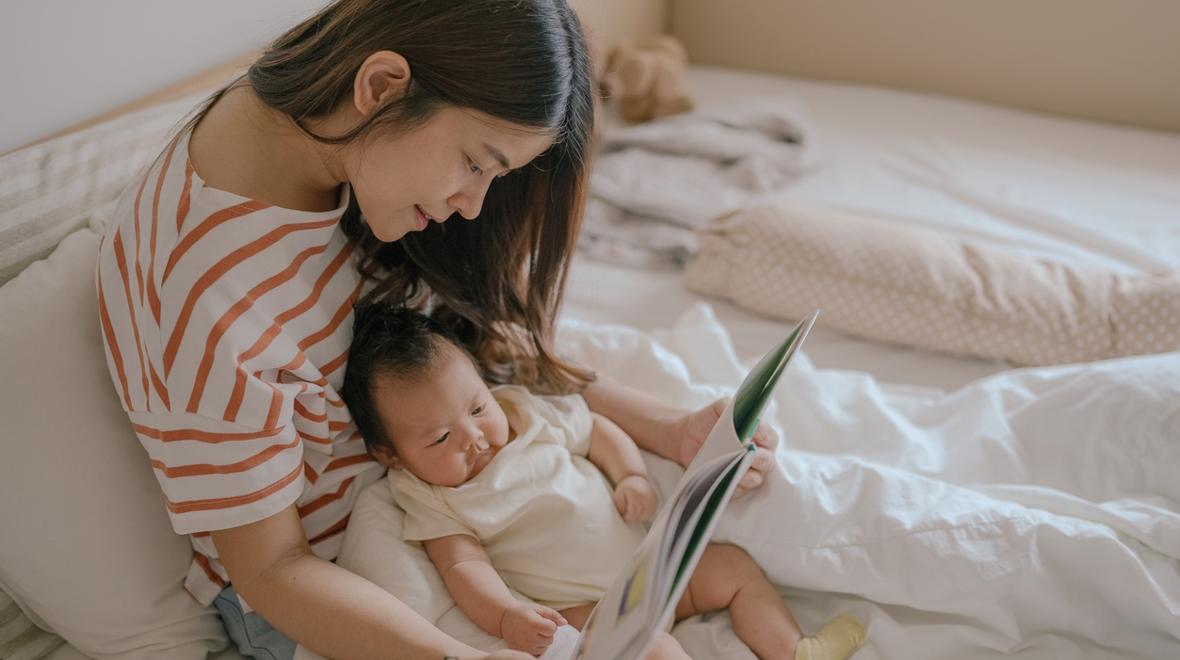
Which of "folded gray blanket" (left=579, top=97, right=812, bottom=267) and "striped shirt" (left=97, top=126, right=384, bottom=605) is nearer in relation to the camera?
"striped shirt" (left=97, top=126, right=384, bottom=605)

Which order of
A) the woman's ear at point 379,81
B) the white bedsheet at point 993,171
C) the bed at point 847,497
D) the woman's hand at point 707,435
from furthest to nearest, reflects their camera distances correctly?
the white bedsheet at point 993,171 → the woman's hand at point 707,435 → the bed at point 847,497 → the woman's ear at point 379,81

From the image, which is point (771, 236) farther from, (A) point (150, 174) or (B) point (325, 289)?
(A) point (150, 174)

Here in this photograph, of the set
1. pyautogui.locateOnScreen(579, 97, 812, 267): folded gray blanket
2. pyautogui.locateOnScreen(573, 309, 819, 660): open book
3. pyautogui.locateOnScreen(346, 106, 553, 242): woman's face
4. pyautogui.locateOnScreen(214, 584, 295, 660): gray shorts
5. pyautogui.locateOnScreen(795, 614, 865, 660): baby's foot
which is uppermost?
pyautogui.locateOnScreen(346, 106, 553, 242): woman's face

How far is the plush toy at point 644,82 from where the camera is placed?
211 centimetres

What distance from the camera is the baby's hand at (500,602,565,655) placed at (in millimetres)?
884

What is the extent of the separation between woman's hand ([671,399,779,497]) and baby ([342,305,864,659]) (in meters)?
0.07

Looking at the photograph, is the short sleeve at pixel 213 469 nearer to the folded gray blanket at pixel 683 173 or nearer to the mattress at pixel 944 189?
the mattress at pixel 944 189

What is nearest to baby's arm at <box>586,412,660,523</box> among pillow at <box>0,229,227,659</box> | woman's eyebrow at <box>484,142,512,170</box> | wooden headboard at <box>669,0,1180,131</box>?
woman's eyebrow at <box>484,142,512,170</box>

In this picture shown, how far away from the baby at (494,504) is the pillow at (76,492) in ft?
0.77

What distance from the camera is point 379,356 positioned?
995 millimetres

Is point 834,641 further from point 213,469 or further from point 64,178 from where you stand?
point 64,178

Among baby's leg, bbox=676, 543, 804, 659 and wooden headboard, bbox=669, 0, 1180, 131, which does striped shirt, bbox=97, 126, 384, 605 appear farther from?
wooden headboard, bbox=669, 0, 1180, 131

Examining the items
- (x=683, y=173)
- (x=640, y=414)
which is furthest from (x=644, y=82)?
(x=640, y=414)

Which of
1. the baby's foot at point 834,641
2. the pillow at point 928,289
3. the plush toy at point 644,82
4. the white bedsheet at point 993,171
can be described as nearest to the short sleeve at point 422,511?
the baby's foot at point 834,641
